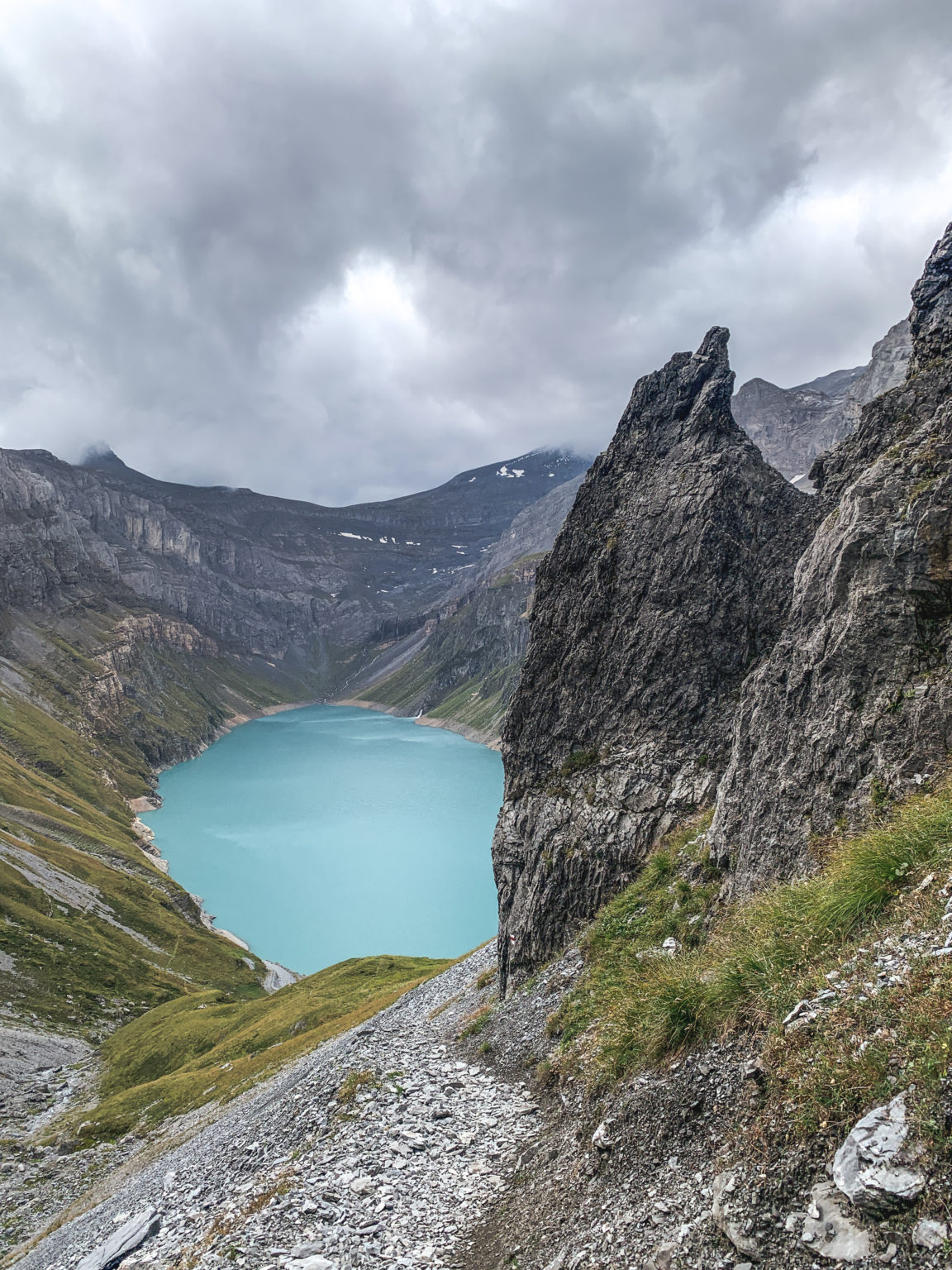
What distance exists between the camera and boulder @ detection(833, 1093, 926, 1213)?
5223mm

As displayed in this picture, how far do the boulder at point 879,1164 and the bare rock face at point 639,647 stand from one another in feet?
64.0

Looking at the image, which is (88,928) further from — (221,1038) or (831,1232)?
(831,1232)

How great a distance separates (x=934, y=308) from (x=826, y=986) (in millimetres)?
21633

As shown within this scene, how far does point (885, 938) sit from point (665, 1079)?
3.99m

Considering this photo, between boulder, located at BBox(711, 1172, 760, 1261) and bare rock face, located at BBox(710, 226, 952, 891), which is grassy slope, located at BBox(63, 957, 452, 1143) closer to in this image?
bare rock face, located at BBox(710, 226, 952, 891)

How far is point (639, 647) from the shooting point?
30531 millimetres

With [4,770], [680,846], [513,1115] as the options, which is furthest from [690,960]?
[4,770]

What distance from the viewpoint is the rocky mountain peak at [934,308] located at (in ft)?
65.3

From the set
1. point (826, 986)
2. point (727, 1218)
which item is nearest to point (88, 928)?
point (727, 1218)

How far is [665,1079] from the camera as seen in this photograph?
9797 millimetres

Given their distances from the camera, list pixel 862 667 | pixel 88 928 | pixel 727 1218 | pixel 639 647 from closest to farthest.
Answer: pixel 727 1218 → pixel 862 667 → pixel 639 647 → pixel 88 928

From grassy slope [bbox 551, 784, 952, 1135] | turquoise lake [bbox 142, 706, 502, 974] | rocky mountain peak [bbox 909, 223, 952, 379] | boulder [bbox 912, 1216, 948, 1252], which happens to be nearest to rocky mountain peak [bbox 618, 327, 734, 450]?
rocky mountain peak [bbox 909, 223, 952, 379]

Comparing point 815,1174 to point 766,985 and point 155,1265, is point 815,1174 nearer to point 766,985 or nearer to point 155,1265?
point 766,985

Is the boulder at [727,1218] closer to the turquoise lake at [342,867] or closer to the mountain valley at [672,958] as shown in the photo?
the mountain valley at [672,958]
